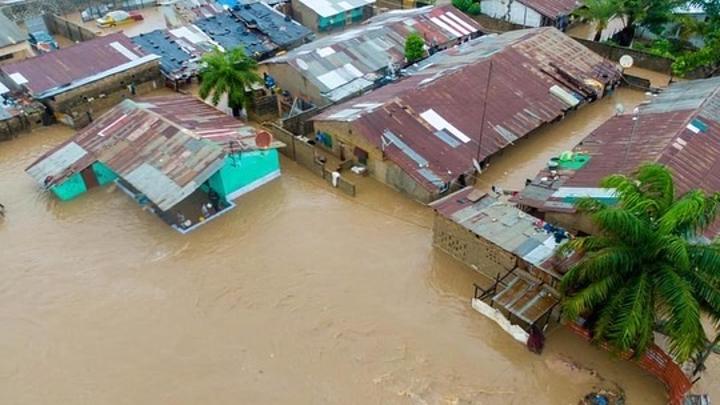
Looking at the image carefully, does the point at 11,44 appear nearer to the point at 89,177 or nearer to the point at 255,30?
the point at 255,30

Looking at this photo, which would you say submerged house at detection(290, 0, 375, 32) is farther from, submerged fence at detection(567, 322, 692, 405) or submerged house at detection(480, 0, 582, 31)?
submerged fence at detection(567, 322, 692, 405)

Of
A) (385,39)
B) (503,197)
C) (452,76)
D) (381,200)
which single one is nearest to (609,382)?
(503,197)

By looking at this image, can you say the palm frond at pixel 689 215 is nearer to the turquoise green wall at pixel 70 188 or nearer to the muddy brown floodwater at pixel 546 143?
the muddy brown floodwater at pixel 546 143

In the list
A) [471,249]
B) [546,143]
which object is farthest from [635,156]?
[471,249]

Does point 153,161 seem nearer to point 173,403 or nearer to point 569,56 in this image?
point 173,403

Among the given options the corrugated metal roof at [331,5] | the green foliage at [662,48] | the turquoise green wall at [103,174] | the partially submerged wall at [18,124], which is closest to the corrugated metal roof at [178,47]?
the partially submerged wall at [18,124]
